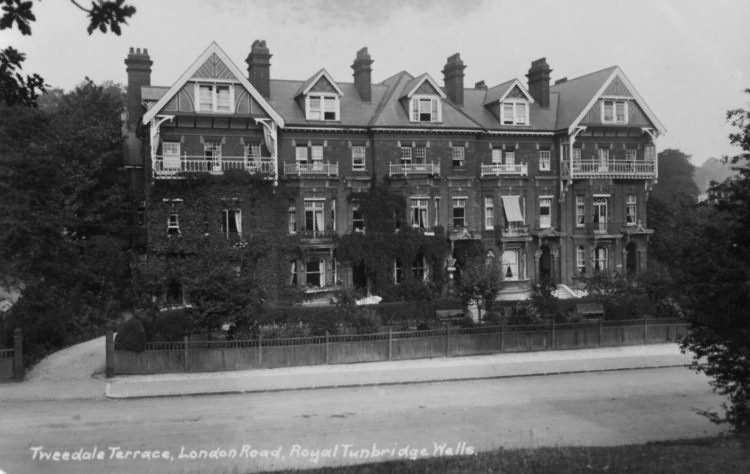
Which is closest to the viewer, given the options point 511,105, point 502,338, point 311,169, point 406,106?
point 502,338

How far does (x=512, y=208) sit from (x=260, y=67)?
18276 millimetres

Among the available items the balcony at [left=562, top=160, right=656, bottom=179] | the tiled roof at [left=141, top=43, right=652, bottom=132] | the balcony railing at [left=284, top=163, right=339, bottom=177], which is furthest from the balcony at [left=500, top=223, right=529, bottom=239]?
the balcony railing at [left=284, top=163, right=339, bottom=177]

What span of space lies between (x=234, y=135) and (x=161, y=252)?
864cm

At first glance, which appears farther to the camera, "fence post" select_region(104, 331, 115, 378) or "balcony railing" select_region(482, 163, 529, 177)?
"balcony railing" select_region(482, 163, 529, 177)

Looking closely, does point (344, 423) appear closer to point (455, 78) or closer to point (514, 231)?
point (514, 231)

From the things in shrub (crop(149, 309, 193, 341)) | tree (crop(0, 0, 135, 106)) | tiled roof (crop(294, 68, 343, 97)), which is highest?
tiled roof (crop(294, 68, 343, 97))

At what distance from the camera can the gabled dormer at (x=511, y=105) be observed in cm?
4378

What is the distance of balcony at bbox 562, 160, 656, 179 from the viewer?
44625mm

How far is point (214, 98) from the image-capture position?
36938mm

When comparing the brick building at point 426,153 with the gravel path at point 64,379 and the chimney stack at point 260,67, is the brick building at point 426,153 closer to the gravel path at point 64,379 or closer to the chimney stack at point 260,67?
the chimney stack at point 260,67

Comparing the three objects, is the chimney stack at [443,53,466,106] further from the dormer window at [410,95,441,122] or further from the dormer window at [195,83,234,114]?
the dormer window at [195,83,234,114]

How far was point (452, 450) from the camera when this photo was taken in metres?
14.5

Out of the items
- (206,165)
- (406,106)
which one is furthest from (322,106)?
(206,165)

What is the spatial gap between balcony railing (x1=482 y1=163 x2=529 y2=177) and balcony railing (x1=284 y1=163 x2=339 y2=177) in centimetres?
989
